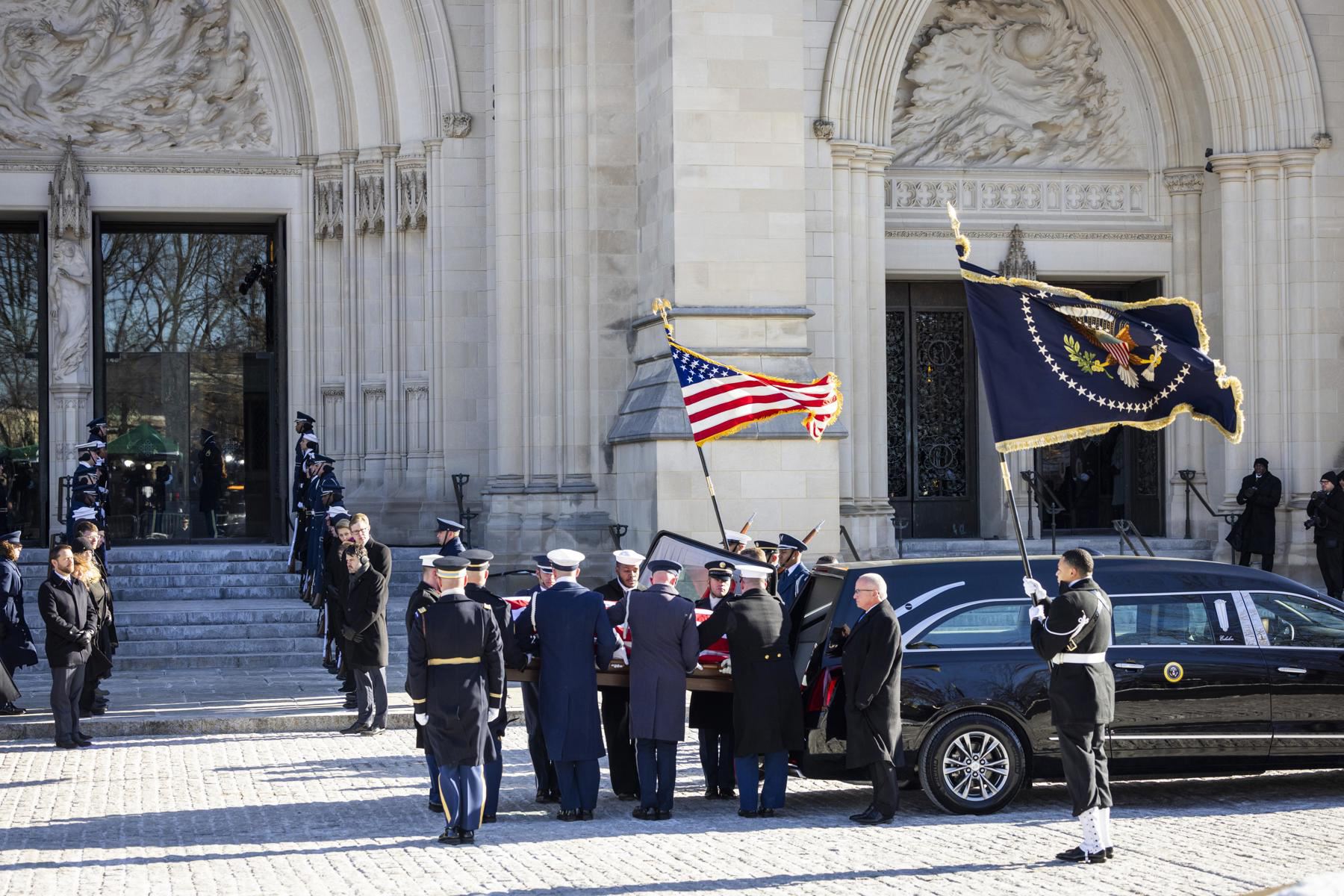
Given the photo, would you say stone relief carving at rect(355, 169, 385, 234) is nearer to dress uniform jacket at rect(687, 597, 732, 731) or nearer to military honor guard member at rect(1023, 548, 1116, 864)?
dress uniform jacket at rect(687, 597, 732, 731)

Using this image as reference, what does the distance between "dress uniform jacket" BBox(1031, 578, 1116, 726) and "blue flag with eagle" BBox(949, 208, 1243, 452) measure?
1.29m

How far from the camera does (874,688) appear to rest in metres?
9.70

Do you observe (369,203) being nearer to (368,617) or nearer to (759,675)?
(368,617)

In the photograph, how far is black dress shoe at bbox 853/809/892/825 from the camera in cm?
973

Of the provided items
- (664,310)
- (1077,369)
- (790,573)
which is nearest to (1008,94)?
(664,310)

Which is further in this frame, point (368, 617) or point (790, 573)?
point (368, 617)

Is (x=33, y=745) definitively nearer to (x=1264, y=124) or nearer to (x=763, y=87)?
(x=763, y=87)

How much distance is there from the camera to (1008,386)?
9.99 m

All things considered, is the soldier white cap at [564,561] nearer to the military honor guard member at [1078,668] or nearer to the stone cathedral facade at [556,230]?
Answer: the military honor guard member at [1078,668]

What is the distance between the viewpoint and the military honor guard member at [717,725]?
34.9 feet

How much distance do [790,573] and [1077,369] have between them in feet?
10.8

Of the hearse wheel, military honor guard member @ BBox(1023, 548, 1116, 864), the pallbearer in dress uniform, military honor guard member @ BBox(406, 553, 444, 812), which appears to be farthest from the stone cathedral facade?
military honor guard member @ BBox(1023, 548, 1116, 864)

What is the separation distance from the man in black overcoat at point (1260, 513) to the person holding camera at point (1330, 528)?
0.73 meters

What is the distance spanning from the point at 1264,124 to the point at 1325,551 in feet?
18.8
